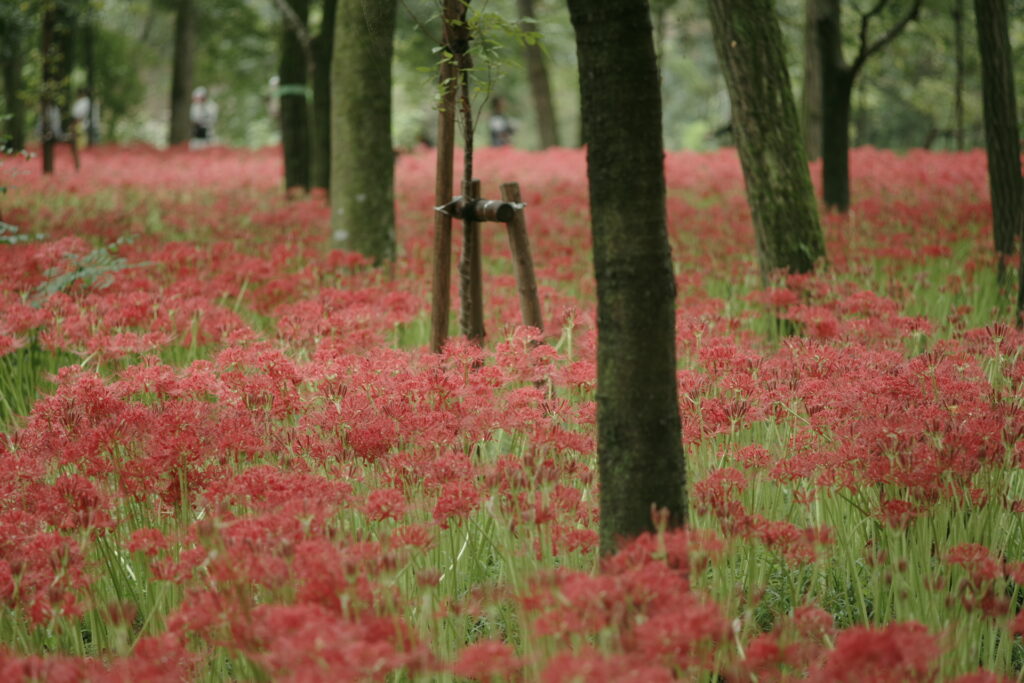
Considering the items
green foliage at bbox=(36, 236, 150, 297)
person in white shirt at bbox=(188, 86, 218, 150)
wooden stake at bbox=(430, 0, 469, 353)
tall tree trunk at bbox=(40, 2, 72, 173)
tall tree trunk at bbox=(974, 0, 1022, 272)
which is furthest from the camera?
person in white shirt at bbox=(188, 86, 218, 150)

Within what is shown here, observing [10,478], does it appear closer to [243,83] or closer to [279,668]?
[279,668]

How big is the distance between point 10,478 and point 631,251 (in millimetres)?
1908

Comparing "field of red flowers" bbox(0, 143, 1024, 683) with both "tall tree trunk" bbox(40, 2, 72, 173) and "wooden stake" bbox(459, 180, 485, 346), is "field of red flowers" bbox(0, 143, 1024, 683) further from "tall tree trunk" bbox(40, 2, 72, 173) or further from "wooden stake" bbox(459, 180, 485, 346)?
"tall tree trunk" bbox(40, 2, 72, 173)

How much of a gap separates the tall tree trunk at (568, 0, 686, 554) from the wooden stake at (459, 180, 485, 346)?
2095mm

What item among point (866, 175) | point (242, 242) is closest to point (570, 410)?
point (242, 242)

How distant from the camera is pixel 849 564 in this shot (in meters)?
2.81

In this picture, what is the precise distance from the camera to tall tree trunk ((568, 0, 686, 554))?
7.13ft

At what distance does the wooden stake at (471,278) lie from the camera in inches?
172

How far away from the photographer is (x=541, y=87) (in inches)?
777

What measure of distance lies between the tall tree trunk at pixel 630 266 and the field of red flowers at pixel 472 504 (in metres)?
0.22

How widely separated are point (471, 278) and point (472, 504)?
2.23 metres

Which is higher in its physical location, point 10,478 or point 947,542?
point 10,478

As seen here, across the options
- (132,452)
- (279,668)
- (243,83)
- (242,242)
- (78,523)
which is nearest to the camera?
(279,668)

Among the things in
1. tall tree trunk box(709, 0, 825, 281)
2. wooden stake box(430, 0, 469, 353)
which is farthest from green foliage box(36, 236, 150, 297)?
tall tree trunk box(709, 0, 825, 281)
